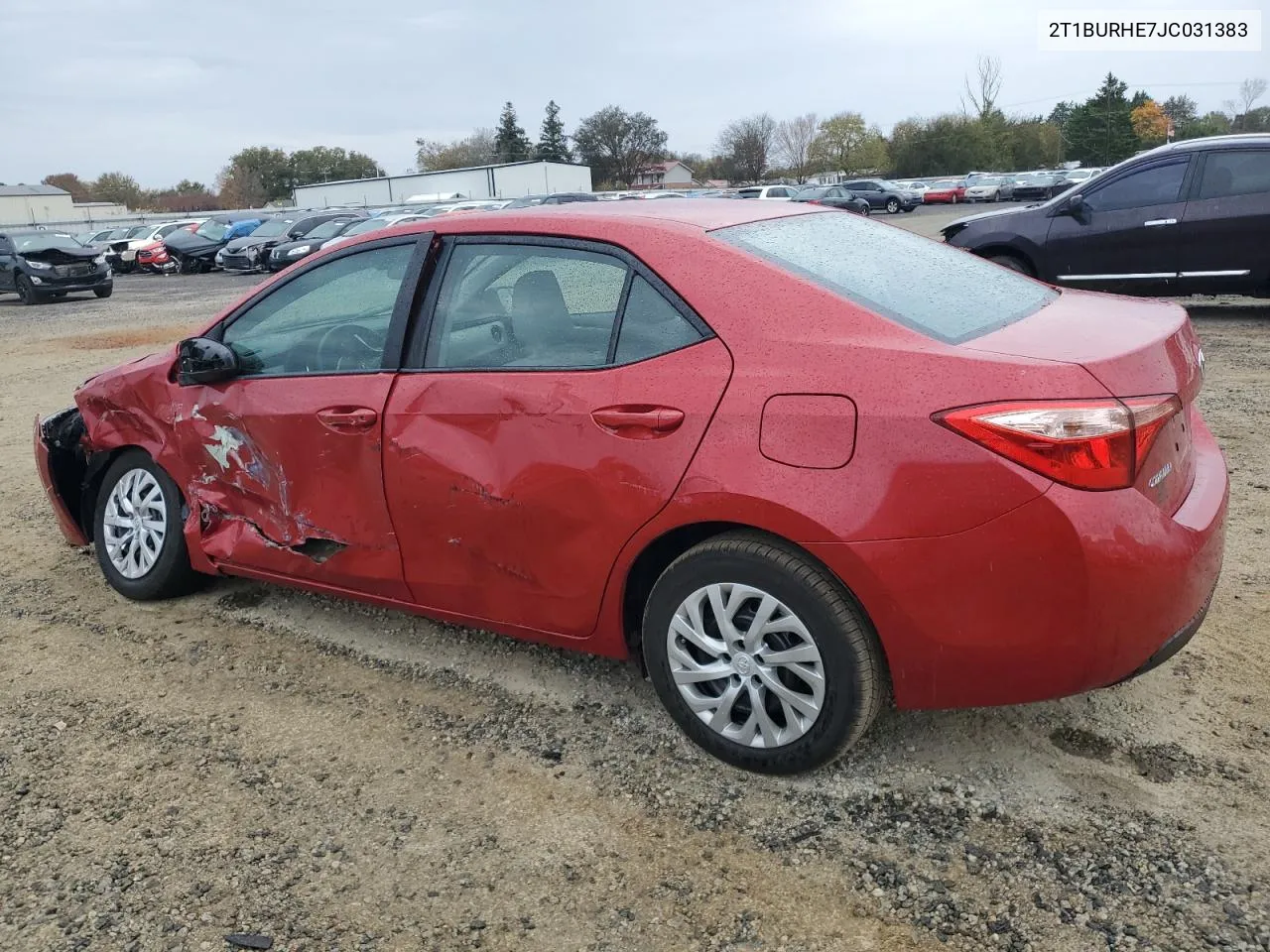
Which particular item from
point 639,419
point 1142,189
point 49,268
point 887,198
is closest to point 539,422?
point 639,419

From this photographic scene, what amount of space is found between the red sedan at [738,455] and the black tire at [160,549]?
42 cm

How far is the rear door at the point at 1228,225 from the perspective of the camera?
917cm

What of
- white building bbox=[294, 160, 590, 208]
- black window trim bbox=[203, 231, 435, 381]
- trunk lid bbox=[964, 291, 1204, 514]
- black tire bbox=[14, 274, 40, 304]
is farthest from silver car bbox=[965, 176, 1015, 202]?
black window trim bbox=[203, 231, 435, 381]

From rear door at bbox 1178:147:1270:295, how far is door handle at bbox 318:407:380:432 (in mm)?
8738

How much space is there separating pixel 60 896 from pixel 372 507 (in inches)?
57.1

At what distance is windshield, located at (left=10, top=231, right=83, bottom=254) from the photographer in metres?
21.8

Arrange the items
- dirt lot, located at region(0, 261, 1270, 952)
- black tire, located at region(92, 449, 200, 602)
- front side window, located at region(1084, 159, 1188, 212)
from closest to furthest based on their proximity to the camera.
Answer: dirt lot, located at region(0, 261, 1270, 952)
black tire, located at region(92, 449, 200, 602)
front side window, located at region(1084, 159, 1188, 212)

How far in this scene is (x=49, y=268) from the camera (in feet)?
69.9

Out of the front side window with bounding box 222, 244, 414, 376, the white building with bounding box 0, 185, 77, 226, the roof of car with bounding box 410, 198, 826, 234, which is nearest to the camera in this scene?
the roof of car with bounding box 410, 198, 826, 234

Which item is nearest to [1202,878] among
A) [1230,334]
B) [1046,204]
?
[1230,334]

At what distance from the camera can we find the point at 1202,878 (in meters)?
2.43

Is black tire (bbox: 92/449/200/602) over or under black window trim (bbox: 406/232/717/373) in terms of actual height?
under

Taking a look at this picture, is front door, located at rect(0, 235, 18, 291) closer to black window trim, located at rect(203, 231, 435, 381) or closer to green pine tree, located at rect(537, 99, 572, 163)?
black window trim, located at rect(203, 231, 435, 381)

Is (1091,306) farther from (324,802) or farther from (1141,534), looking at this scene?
(324,802)
